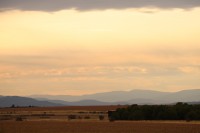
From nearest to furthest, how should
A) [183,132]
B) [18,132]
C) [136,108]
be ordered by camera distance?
[183,132]
[18,132]
[136,108]

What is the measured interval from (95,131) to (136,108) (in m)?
34.3

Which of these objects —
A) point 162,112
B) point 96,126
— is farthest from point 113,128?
point 162,112

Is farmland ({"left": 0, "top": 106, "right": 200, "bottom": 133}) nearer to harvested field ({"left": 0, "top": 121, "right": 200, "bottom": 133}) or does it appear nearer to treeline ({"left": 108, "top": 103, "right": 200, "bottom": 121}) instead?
harvested field ({"left": 0, "top": 121, "right": 200, "bottom": 133})

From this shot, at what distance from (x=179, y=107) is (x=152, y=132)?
34749 mm

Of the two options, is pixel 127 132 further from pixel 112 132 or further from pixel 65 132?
pixel 65 132

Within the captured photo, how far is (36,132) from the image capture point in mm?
51125

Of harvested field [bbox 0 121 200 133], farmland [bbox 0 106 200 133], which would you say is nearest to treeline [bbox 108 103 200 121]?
farmland [bbox 0 106 200 133]

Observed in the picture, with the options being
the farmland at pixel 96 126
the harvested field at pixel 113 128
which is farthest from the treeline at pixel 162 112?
the harvested field at pixel 113 128

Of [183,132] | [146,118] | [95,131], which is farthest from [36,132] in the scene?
[146,118]

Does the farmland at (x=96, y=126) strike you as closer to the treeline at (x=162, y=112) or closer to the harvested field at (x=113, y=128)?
the harvested field at (x=113, y=128)

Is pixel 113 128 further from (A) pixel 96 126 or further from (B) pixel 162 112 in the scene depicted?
(B) pixel 162 112

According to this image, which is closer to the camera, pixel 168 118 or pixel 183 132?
pixel 183 132

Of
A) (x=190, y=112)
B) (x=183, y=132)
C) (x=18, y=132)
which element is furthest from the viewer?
(x=190, y=112)

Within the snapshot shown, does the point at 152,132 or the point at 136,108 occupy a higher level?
the point at 136,108
